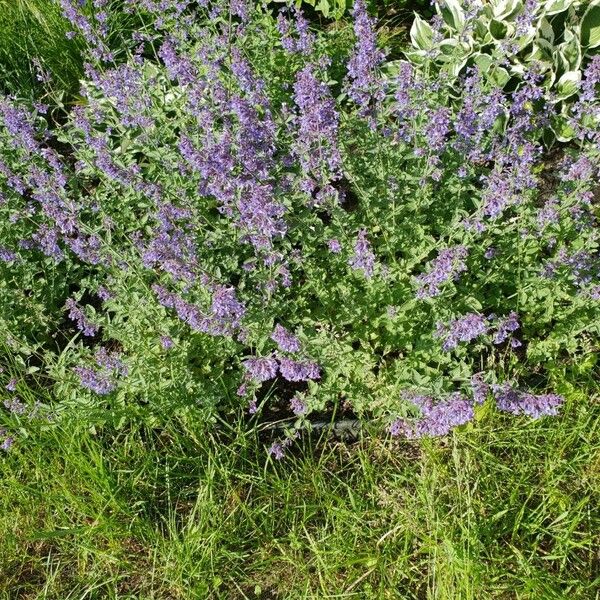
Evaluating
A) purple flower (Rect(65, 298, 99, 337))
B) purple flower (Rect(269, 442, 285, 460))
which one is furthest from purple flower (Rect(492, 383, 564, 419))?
purple flower (Rect(65, 298, 99, 337))

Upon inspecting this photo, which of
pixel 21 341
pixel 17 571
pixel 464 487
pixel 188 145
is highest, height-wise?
pixel 188 145

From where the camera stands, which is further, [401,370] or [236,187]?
[401,370]

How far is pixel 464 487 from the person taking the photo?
3.02 m

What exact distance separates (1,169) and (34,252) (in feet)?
2.68

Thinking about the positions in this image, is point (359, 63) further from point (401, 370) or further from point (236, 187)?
point (401, 370)

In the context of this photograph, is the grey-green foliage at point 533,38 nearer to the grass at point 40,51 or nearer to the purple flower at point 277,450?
the purple flower at point 277,450

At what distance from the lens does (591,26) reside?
4.26m

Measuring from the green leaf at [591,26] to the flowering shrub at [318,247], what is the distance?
60.1 inches

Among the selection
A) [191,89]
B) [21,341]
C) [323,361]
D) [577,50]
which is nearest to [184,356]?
[323,361]

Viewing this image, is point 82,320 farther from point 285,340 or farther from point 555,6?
point 555,6

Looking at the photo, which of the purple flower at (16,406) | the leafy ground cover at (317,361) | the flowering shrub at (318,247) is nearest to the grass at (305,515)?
the leafy ground cover at (317,361)

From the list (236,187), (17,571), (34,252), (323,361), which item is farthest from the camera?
(34,252)

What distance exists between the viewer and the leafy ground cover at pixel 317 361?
278 cm

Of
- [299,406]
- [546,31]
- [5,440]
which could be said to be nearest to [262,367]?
[299,406]
